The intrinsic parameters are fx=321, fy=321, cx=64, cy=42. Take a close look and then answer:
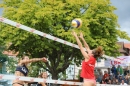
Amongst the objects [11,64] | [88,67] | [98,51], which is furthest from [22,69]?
[11,64]

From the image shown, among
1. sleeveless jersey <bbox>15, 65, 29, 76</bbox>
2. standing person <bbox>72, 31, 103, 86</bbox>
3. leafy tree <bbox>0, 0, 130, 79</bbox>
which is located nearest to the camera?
standing person <bbox>72, 31, 103, 86</bbox>

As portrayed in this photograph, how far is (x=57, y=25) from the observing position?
29516 millimetres

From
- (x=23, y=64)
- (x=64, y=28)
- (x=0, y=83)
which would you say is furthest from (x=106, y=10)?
(x=23, y=64)

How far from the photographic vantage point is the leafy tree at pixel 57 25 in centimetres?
2836

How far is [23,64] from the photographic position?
29.6ft

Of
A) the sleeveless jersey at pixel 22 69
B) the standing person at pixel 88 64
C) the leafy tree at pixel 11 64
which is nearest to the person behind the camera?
the standing person at pixel 88 64

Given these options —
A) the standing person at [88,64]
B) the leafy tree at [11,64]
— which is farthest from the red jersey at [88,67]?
the leafy tree at [11,64]

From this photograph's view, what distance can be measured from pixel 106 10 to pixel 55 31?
223 inches

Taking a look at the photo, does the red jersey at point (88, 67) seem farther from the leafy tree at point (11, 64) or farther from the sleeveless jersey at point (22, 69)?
the leafy tree at point (11, 64)

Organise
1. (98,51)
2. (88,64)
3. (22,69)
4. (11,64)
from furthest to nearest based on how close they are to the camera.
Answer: (11,64)
(22,69)
(88,64)
(98,51)

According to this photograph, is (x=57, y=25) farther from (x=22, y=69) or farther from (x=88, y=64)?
(x=88, y=64)

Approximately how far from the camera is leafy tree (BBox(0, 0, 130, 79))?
2836 centimetres

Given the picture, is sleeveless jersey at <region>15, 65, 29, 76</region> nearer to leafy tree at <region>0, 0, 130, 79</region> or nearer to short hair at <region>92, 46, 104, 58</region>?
short hair at <region>92, 46, 104, 58</region>

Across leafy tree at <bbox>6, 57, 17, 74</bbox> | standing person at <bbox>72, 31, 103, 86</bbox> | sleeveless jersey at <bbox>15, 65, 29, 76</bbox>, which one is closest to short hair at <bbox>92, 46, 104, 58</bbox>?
standing person at <bbox>72, 31, 103, 86</bbox>
